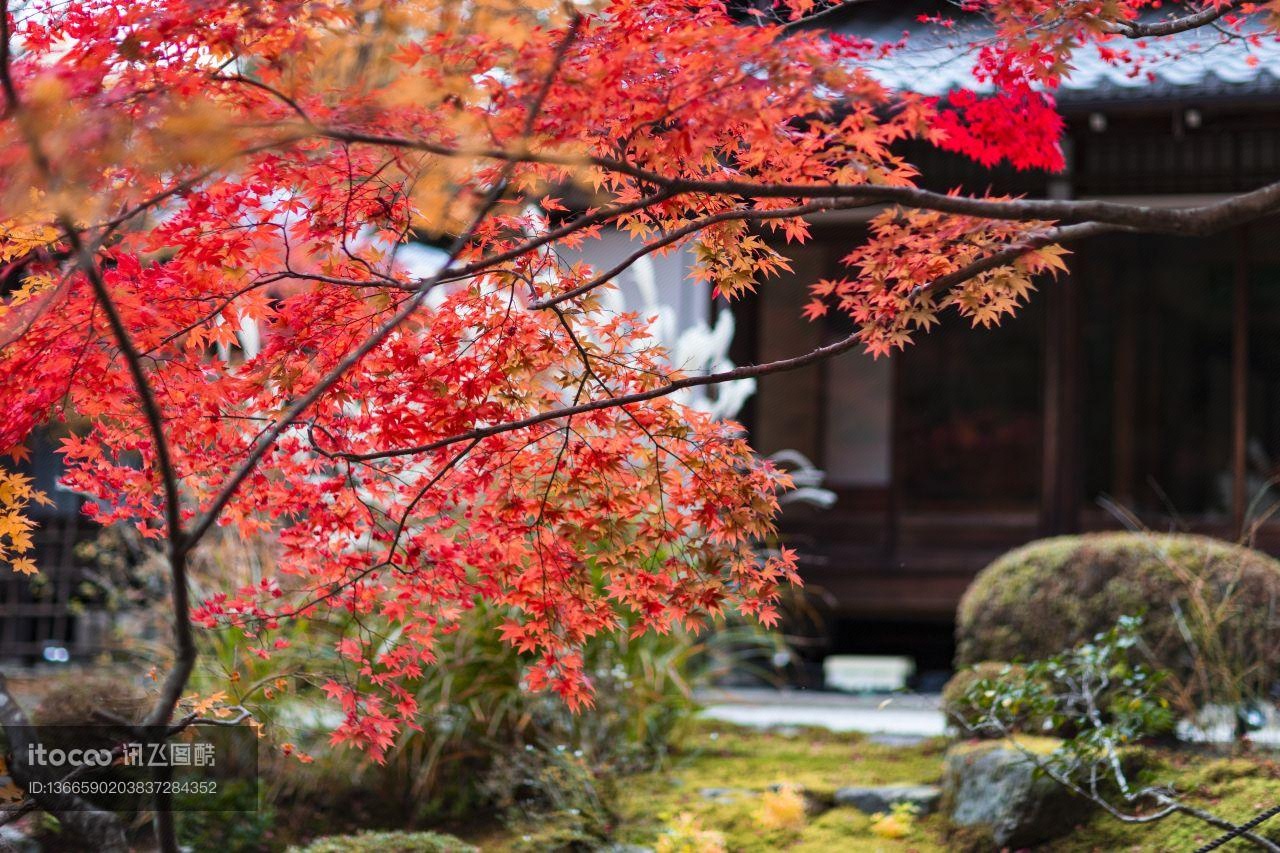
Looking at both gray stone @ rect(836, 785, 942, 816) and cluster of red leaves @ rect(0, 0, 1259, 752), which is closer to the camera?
cluster of red leaves @ rect(0, 0, 1259, 752)

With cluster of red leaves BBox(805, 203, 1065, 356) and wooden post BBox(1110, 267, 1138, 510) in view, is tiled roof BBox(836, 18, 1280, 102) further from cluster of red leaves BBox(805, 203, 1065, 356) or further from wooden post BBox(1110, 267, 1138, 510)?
cluster of red leaves BBox(805, 203, 1065, 356)

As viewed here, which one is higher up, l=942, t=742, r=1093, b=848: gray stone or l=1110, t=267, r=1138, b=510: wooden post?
l=1110, t=267, r=1138, b=510: wooden post

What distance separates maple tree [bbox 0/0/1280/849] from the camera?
95.0 inches

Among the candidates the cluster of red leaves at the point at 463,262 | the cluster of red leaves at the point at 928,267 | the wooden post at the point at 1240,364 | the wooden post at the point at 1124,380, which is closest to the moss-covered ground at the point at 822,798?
the cluster of red leaves at the point at 463,262

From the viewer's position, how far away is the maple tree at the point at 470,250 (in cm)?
241

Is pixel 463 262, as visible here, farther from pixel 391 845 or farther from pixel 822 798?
pixel 822 798

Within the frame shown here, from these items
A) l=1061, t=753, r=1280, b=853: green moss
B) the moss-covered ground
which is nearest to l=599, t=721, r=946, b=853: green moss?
the moss-covered ground

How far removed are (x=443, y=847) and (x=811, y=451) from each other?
5921mm

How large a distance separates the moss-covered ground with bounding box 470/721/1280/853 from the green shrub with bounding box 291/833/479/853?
422mm

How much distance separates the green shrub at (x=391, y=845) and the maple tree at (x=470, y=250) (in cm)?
71

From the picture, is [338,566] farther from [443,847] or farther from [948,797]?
[948,797]

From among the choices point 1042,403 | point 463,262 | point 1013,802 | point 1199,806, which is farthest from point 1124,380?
point 463,262

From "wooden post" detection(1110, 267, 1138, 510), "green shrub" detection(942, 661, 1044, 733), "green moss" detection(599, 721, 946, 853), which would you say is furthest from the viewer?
"wooden post" detection(1110, 267, 1138, 510)

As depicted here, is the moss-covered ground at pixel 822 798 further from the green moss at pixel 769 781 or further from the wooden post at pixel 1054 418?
the wooden post at pixel 1054 418
